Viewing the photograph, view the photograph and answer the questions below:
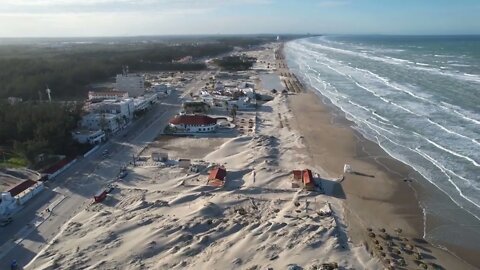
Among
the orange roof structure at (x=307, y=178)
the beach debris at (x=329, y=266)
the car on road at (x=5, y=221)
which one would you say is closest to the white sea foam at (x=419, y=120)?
the orange roof structure at (x=307, y=178)

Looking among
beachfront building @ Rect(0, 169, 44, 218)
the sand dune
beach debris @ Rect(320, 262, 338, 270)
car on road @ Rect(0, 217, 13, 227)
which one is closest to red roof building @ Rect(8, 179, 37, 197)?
beachfront building @ Rect(0, 169, 44, 218)

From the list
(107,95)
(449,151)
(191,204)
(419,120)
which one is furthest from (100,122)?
(419,120)

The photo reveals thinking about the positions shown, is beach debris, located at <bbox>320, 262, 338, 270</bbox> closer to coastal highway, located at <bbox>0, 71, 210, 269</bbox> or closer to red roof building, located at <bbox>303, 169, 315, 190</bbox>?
red roof building, located at <bbox>303, 169, 315, 190</bbox>

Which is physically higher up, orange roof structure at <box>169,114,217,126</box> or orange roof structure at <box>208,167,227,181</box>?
orange roof structure at <box>169,114,217,126</box>

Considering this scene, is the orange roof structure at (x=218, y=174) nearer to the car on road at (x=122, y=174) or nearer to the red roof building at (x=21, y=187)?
the car on road at (x=122, y=174)

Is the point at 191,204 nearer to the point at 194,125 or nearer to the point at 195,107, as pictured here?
the point at 194,125
